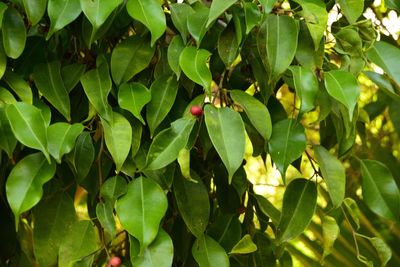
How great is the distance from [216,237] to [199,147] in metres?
0.15

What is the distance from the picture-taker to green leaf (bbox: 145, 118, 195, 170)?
3.08 feet

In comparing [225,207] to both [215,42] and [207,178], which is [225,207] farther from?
[215,42]

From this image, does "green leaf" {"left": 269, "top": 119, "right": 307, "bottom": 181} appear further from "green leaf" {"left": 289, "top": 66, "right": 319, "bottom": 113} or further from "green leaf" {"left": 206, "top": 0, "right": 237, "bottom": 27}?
"green leaf" {"left": 206, "top": 0, "right": 237, "bottom": 27}

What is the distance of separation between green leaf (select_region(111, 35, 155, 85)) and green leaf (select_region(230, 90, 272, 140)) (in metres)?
0.14

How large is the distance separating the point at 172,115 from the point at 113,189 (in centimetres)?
16

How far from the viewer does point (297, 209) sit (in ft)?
3.34

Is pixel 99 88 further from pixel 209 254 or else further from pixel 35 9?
pixel 209 254

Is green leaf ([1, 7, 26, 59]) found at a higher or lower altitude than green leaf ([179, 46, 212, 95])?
lower

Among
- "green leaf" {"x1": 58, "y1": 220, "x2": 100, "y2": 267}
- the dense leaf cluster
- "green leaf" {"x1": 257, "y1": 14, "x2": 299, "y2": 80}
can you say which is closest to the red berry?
the dense leaf cluster

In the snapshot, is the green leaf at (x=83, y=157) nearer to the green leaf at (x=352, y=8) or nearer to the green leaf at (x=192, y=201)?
the green leaf at (x=192, y=201)

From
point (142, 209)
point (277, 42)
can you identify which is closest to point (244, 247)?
point (142, 209)

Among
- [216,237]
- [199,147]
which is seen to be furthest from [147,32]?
[216,237]

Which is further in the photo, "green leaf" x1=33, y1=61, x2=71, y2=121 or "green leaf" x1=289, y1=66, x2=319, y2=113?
"green leaf" x1=33, y1=61, x2=71, y2=121

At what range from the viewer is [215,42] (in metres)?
1.06
